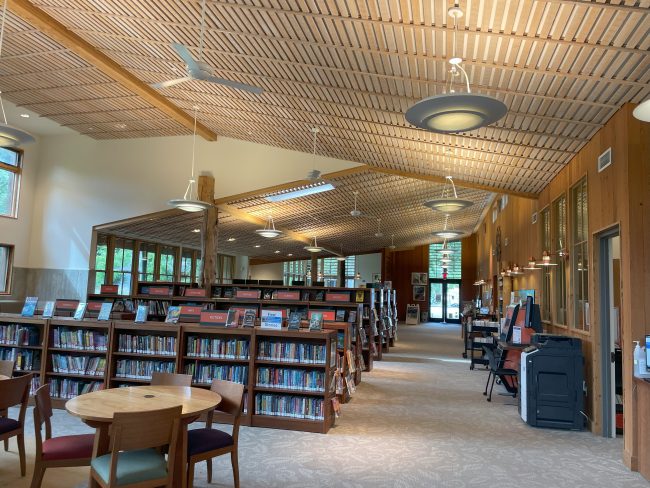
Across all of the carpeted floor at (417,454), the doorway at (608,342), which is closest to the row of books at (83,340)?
the carpeted floor at (417,454)

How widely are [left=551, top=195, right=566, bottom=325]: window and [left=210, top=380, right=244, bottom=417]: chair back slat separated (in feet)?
18.4

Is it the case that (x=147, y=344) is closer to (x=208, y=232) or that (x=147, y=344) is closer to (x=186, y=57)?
(x=186, y=57)

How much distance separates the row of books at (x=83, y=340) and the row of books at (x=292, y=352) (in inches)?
85.7

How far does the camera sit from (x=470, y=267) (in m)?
29.2

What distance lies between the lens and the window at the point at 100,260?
48.0ft

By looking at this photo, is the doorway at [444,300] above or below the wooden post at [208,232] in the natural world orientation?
below

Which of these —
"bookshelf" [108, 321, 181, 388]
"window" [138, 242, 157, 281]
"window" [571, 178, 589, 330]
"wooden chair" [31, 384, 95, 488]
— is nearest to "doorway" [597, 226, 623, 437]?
"window" [571, 178, 589, 330]

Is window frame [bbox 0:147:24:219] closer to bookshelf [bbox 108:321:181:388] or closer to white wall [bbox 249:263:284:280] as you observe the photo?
bookshelf [bbox 108:321:181:388]

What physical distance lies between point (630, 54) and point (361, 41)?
2425 millimetres

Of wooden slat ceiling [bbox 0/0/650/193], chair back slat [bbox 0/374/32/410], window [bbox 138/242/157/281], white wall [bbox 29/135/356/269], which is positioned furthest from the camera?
window [bbox 138/242/157/281]

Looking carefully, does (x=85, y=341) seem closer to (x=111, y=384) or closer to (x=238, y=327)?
(x=111, y=384)

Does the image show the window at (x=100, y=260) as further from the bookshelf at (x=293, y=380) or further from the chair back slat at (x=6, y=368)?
the bookshelf at (x=293, y=380)

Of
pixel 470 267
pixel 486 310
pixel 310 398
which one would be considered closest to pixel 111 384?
pixel 310 398

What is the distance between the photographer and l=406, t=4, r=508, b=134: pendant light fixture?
3.50 meters
